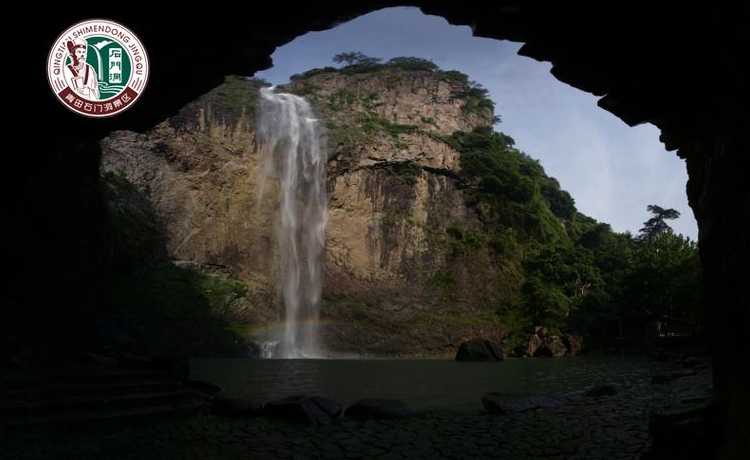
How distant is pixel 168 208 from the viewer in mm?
39031

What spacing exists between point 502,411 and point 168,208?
3618 centimetres

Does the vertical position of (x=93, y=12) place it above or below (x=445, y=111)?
below

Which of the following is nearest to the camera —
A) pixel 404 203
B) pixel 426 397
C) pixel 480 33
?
pixel 480 33

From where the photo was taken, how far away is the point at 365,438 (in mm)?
6645

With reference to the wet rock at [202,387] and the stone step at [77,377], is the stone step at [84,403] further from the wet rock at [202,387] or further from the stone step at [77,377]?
the wet rock at [202,387]

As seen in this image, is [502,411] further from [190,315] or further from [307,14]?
[190,315]

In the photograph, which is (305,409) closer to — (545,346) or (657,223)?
(545,346)

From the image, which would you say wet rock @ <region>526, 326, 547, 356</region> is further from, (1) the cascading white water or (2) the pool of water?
(2) the pool of water

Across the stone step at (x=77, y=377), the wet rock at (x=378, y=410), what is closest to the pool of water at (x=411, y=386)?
the wet rock at (x=378, y=410)

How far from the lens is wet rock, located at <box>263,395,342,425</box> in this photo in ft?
25.2

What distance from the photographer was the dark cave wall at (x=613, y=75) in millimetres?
4168

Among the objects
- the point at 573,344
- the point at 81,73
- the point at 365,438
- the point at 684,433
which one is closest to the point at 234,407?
the point at 365,438

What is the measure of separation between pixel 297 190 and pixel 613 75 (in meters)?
37.6

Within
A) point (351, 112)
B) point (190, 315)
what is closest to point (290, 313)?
point (190, 315)
